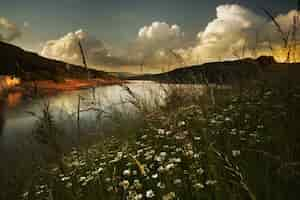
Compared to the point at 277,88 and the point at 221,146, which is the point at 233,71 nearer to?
the point at 277,88

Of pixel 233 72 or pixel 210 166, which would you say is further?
pixel 233 72

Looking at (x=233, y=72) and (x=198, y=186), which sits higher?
(x=233, y=72)

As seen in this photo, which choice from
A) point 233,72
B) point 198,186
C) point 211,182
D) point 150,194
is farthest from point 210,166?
point 233,72

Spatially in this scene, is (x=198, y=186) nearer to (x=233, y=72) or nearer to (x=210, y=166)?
(x=210, y=166)

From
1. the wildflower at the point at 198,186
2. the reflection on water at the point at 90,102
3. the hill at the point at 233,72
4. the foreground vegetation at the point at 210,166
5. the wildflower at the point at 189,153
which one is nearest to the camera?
the foreground vegetation at the point at 210,166

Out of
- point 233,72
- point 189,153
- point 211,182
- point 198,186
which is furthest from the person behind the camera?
point 233,72

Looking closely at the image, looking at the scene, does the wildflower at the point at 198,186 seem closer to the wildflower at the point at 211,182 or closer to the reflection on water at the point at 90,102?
the wildflower at the point at 211,182

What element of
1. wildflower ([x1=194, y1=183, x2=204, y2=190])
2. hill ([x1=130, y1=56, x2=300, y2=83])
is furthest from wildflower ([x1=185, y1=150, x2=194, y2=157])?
hill ([x1=130, y1=56, x2=300, y2=83])

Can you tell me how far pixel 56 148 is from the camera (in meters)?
1.65

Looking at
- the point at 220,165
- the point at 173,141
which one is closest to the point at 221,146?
the point at 220,165

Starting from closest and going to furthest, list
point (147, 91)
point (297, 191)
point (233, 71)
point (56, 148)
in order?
point (56, 148) < point (297, 191) < point (147, 91) < point (233, 71)

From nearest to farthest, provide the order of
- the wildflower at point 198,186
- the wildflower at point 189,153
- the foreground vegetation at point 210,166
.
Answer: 1. the foreground vegetation at point 210,166
2. the wildflower at point 198,186
3. the wildflower at point 189,153

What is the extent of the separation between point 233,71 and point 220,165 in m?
5.10

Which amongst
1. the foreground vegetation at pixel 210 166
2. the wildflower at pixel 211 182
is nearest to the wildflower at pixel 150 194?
the foreground vegetation at pixel 210 166
